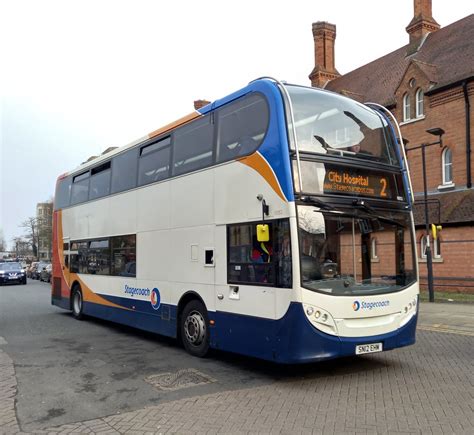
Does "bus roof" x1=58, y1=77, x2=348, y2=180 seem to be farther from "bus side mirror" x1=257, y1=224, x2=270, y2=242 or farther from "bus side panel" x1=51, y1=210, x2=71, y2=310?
"bus side panel" x1=51, y1=210, x2=71, y2=310

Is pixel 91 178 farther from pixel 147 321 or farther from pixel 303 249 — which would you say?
pixel 303 249

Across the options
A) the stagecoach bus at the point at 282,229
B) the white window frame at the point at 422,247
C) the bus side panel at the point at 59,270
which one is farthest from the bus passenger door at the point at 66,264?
the white window frame at the point at 422,247

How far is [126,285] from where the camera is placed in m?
10.8

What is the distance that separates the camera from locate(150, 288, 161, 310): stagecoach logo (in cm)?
944

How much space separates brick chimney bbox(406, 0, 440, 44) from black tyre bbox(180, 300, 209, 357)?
2955cm

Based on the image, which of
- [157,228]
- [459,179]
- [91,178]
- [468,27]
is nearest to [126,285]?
[157,228]

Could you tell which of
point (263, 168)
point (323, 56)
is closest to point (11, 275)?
point (323, 56)

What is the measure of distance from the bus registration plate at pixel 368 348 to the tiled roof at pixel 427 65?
827 inches

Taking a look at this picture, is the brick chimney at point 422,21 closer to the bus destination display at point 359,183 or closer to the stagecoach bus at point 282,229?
the stagecoach bus at point 282,229

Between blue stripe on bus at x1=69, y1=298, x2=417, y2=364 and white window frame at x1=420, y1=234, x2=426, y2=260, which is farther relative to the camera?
white window frame at x1=420, y1=234, x2=426, y2=260

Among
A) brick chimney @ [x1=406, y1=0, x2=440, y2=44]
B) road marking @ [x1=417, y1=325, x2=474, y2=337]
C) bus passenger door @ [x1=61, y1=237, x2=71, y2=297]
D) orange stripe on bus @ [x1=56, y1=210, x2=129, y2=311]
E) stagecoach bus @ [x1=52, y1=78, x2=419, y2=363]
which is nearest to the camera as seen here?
stagecoach bus @ [x1=52, y1=78, x2=419, y2=363]

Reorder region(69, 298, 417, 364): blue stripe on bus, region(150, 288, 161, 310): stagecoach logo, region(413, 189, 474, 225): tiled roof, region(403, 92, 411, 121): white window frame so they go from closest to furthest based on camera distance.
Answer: region(69, 298, 417, 364): blue stripe on bus < region(150, 288, 161, 310): stagecoach logo < region(413, 189, 474, 225): tiled roof < region(403, 92, 411, 121): white window frame

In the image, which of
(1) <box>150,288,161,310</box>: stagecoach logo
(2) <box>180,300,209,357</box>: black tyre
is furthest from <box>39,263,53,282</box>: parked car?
(2) <box>180,300,209,357</box>: black tyre

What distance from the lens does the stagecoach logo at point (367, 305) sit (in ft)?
21.7
